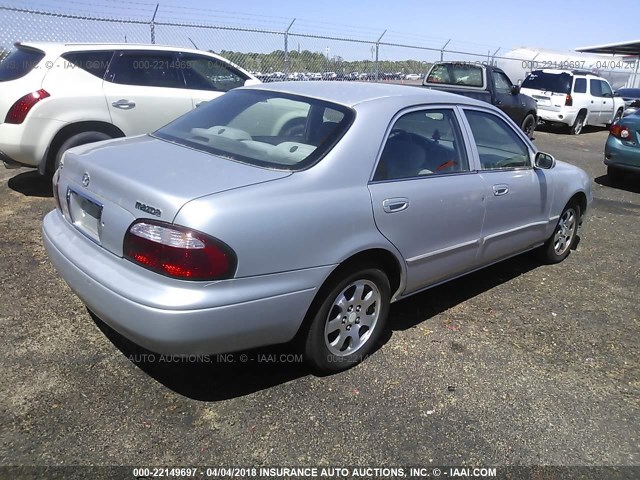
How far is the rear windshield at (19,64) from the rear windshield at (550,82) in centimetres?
1413

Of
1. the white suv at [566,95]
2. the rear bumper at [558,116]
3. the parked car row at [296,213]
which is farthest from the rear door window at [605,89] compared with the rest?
the parked car row at [296,213]

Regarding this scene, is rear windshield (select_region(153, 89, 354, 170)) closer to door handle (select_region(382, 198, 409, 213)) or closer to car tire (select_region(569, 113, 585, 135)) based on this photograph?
door handle (select_region(382, 198, 409, 213))

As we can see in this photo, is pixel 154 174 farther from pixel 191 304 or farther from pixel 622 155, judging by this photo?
pixel 622 155

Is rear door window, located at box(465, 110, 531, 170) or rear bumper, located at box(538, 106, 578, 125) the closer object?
rear door window, located at box(465, 110, 531, 170)

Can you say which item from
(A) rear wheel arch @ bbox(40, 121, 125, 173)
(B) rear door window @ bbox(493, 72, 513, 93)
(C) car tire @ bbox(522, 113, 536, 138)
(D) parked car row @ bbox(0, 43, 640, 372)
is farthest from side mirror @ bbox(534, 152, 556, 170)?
(C) car tire @ bbox(522, 113, 536, 138)

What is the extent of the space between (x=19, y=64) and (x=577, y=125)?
49.9 ft

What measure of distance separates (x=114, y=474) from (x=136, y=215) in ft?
3.74

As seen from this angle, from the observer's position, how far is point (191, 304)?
2.38 meters

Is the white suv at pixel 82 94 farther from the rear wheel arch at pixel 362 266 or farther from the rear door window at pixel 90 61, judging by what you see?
the rear wheel arch at pixel 362 266

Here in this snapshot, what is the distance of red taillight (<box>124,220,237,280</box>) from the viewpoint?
2369 mm

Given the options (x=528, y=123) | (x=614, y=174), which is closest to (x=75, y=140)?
(x=614, y=174)

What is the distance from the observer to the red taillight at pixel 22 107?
585cm

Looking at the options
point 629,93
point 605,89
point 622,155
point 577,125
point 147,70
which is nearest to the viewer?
point 147,70

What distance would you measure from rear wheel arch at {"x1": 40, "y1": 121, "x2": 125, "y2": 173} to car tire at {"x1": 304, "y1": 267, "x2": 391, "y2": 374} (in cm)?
445
